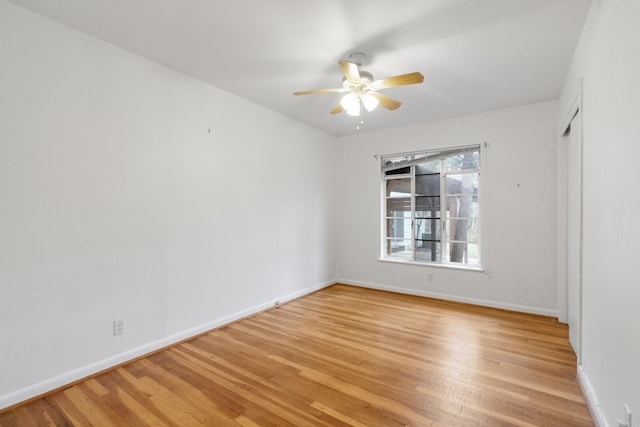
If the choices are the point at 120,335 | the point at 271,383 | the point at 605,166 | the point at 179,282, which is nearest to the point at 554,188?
the point at 605,166

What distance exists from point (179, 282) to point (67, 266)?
0.95m

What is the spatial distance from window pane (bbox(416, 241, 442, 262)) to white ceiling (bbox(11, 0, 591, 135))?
226 centimetres

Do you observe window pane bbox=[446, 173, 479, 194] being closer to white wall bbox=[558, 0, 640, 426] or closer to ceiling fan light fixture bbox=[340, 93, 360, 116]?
white wall bbox=[558, 0, 640, 426]

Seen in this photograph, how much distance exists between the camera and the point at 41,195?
217 centimetres

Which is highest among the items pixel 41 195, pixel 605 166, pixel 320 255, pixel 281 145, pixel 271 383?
pixel 281 145

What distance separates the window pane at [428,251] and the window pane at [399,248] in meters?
0.19

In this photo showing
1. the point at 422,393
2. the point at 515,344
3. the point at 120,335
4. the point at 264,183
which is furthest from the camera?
the point at 264,183

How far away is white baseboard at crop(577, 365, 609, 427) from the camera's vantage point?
1747mm

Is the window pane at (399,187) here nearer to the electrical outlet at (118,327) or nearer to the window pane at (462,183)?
the window pane at (462,183)

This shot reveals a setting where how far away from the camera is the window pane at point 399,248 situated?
5016 mm

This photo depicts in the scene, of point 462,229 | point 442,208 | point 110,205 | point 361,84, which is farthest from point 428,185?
point 110,205

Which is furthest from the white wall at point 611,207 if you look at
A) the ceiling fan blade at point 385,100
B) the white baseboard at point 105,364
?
the white baseboard at point 105,364

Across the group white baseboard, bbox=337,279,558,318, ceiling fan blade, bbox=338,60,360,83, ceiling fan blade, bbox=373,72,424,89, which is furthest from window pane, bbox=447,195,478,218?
ceiling fan blade, bbox=338,60,360,83

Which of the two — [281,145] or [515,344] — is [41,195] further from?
[515,344]
